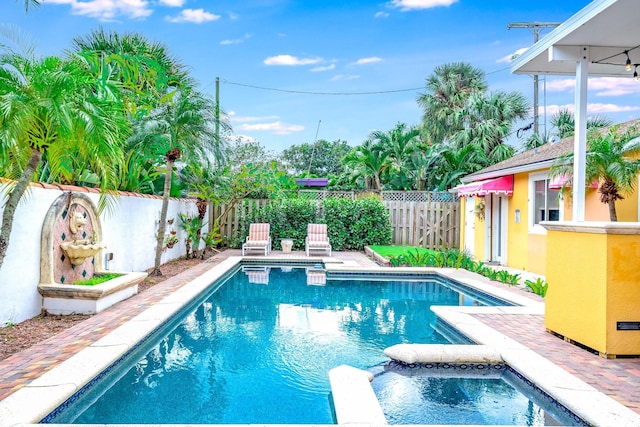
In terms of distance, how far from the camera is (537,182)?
1143cm

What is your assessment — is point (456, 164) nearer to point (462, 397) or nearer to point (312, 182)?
point (312, 182)

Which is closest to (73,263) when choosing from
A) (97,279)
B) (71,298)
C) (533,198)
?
(97,279)

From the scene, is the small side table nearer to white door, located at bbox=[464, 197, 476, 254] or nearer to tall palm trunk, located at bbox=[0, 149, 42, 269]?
white door, located at bbox=[464, 197, 476, 254]

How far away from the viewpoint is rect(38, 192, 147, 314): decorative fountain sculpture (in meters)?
6.51

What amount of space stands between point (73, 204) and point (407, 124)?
58.3ft

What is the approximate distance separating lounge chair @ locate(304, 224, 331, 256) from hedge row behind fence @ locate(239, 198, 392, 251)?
0.87 metres

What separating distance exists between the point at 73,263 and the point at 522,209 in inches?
427

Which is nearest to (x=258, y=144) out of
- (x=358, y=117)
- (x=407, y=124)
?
(x=407, y=124)

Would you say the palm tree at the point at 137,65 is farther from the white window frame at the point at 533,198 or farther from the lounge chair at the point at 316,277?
the white window frame at the point at 533,198

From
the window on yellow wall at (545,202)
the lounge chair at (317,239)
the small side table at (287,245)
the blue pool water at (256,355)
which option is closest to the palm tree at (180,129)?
the blue pool water at (256,355)

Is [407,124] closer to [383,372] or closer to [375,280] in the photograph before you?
[375,280]

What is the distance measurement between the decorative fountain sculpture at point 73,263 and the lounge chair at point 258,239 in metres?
6.69

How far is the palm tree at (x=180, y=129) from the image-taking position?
981 centimetres

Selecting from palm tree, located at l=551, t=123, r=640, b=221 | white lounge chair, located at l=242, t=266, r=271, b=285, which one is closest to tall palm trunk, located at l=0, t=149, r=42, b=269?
white lounge chair, located at l=242, t=266, r=271, b=285
